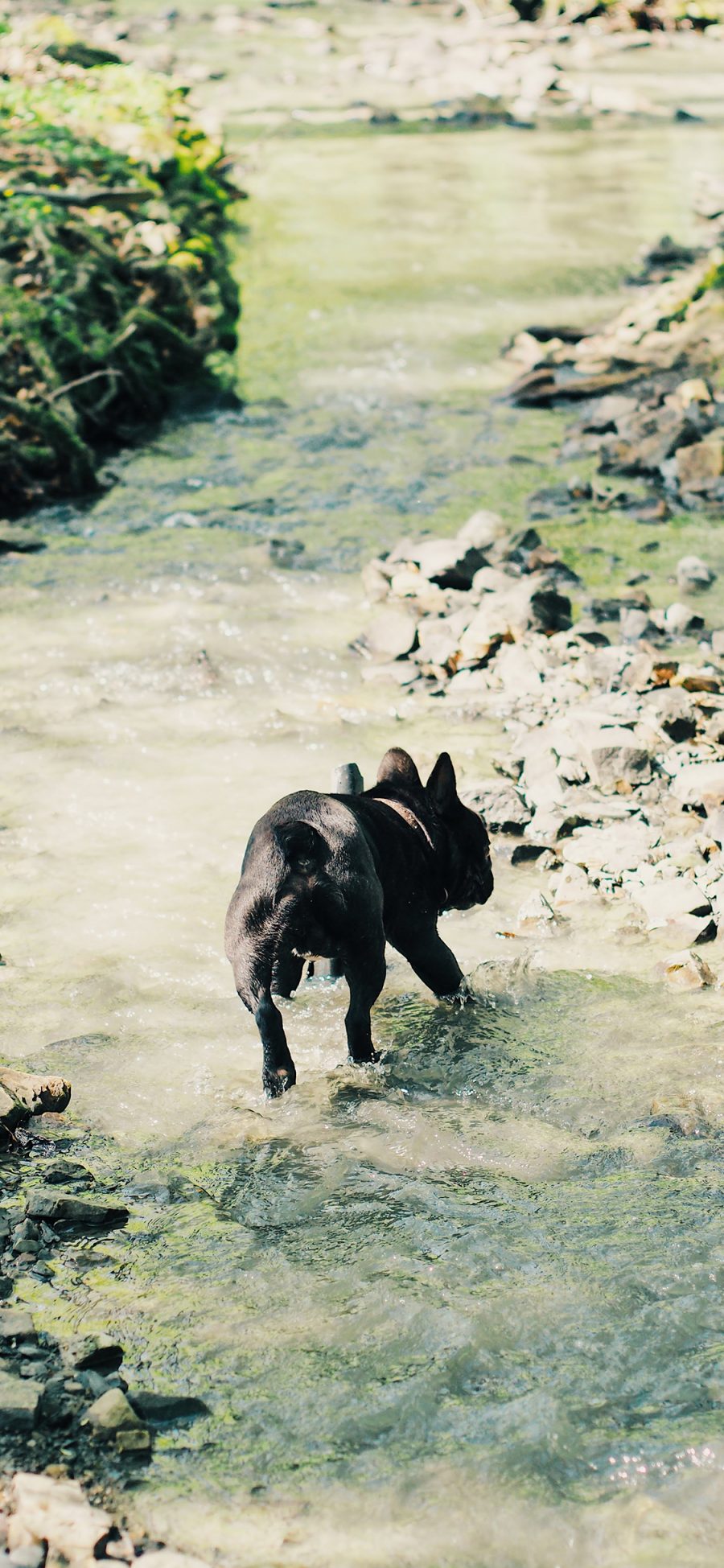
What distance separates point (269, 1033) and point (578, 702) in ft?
13.1

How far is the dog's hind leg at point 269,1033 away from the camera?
512 cm

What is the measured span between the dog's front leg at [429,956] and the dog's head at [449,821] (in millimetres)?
331

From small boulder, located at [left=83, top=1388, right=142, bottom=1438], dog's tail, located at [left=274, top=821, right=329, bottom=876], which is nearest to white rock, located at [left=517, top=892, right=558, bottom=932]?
dog's tail, located at [left=274, top=821, right=329, bottom=876]

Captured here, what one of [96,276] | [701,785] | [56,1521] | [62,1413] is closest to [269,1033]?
[62,1413]

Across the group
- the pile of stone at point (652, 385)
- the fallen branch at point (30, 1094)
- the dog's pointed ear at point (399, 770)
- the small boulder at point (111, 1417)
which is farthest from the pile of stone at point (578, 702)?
the small boulder at point (111, 1417)

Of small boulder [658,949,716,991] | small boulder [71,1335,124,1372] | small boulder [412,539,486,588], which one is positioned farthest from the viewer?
small boulder [412,539,486,588]

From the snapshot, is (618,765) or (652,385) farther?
(652,385)

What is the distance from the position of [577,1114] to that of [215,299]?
13267 millimetres

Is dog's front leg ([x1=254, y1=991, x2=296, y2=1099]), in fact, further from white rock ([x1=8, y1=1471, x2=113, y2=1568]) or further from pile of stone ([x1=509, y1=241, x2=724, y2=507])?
pile of stone ([x1=509, y1=241, x2=724, y2=507])

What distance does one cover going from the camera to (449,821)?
6207mm

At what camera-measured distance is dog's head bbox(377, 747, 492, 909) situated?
6152mm

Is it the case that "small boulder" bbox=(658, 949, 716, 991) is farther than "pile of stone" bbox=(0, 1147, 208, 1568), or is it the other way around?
"small boulder" bbox=(658, 949, 716, 991)

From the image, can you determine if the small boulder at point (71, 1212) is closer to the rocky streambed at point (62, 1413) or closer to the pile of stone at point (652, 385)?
the rocky streambed at point (62, 1413)

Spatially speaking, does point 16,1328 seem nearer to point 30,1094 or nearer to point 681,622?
point 30,1094
